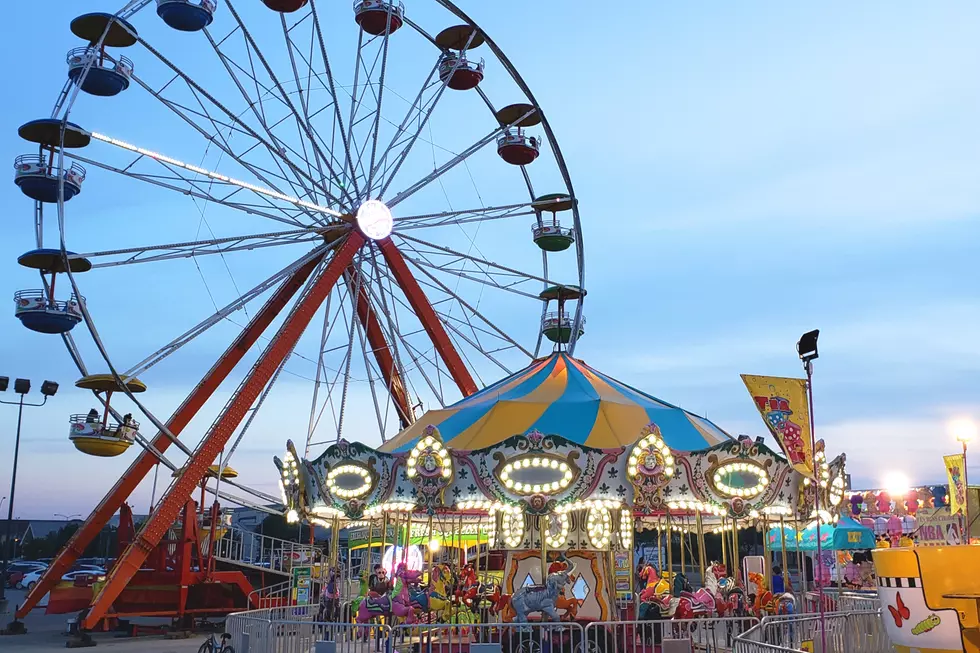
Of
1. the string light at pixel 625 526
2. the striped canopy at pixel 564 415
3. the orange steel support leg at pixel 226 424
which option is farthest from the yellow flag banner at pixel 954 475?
the orange steel support leg at pixel 226 424

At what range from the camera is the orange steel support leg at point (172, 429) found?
18.8 m

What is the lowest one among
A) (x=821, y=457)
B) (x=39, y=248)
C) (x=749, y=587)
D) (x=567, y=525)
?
(x=749, y=587)

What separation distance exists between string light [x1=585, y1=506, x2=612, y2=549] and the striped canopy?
1.35 m

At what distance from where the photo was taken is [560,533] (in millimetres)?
13320

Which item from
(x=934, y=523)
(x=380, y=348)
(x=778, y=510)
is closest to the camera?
(x=778, y=510)

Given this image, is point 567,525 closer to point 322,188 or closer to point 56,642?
point 322,188

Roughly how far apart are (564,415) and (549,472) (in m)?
2.03

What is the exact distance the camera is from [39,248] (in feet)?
53.4

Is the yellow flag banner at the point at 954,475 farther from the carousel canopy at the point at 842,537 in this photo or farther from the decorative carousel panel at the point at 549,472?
the decorative carousel panel at the point at 549,472

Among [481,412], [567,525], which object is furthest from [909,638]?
[481,412]

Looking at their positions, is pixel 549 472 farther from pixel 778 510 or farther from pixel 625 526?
pixel 625 526

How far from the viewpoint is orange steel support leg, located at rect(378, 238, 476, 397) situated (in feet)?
61.4

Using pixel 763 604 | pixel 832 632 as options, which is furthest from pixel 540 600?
pixel 763 604

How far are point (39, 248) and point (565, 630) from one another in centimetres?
1142
